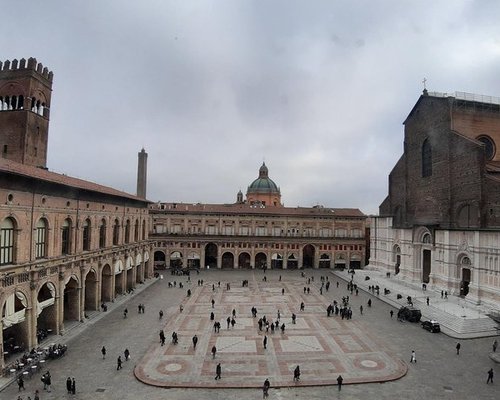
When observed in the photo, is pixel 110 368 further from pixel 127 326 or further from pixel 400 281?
pixel 400 281

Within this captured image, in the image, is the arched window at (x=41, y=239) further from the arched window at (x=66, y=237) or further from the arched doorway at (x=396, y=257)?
the arched doorway at (x=396, y=257)

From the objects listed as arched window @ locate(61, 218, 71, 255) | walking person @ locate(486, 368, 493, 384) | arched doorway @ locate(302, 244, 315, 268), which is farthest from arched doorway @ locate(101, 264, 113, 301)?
arched doorway @ locate(302, 244, 315, 268)

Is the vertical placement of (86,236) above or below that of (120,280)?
above

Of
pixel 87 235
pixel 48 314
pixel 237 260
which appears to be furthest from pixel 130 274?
pixel 237 260

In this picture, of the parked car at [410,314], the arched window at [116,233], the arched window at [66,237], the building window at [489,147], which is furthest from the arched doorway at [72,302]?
the building window at [489,147]

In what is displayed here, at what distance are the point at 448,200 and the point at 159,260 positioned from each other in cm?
5010

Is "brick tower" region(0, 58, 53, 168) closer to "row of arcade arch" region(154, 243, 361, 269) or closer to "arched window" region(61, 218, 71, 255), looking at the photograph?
"arched window" region(61, 218, 71, 255)

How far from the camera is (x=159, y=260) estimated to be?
75.9 m

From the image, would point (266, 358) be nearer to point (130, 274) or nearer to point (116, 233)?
point (116, 233)

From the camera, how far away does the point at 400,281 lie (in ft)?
190

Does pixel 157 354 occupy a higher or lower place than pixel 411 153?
lower

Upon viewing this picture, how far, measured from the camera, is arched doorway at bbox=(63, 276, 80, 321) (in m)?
35.8

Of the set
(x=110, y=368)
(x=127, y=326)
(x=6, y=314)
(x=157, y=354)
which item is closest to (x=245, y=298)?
(x=127, y=326)

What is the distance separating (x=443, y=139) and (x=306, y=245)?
33320mm
